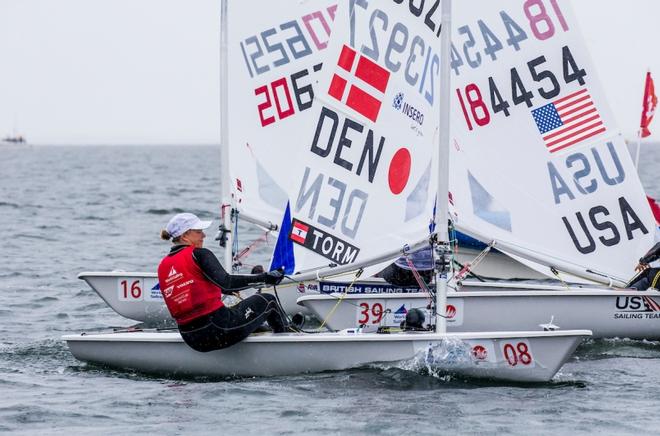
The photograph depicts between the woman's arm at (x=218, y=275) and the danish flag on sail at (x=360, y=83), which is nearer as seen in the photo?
the woman's arm at (x=218, y=275)

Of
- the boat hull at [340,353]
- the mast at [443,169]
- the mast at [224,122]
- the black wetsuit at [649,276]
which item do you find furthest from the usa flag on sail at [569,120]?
the mast at [224,122]

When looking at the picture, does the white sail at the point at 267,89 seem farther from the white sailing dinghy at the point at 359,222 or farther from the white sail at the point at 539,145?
the white sailing dinghy at the point at 359,222

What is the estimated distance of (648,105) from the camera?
12406 mm

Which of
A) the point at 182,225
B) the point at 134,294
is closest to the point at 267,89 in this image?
the point at 134,294

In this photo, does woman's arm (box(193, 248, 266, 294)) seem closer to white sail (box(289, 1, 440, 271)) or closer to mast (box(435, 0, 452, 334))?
white sail (box(289, 1, 440, 271))

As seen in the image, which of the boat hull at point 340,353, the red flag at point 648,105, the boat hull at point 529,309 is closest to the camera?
the boat hull at point 340,353

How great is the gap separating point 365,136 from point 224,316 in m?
1.84

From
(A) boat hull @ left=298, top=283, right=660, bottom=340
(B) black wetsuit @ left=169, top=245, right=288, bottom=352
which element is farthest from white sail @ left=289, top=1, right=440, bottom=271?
(A) boat hull @ left=298, top=283, right=660, bottom=340

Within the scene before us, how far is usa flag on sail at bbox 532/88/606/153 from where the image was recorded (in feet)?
32.3

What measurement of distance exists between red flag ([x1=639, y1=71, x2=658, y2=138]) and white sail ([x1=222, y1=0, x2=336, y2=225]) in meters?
3.40

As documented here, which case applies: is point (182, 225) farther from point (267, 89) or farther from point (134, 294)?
point (267, 89)

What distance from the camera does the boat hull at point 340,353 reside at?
8055mm

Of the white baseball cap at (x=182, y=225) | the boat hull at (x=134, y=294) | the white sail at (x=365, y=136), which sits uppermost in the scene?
the white sail at (x=365, y=136)

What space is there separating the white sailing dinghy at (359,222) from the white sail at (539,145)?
79cm
